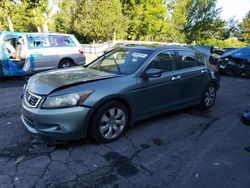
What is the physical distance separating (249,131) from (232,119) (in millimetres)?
671

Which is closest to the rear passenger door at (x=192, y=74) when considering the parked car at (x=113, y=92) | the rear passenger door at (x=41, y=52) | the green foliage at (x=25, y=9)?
the parked car at (x=113, y=92)

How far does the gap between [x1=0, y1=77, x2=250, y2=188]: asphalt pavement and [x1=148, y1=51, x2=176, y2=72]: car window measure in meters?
1.05

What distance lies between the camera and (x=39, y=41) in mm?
10102

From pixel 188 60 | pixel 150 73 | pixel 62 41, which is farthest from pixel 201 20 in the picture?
pixel 150 73

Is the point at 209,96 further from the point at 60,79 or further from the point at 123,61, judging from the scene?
the point at 60,79

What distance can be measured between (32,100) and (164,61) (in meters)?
2.48

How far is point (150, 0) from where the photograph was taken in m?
34.0

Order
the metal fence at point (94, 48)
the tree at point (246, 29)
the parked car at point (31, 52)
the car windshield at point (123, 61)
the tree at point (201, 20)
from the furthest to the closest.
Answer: the tree at point (246, 29), the tree at point (201, 20), the metal fence at point (94, 48), the parked car at point (31, 52), the car windshield at point (123, 61)

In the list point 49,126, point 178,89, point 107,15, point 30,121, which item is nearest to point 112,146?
point 49,126

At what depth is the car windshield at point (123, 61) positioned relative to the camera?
4852 millimetres

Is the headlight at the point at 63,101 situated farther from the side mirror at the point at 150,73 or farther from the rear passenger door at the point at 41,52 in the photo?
the rear passenger door at the point at 41,52

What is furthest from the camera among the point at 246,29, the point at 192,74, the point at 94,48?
the point at 246,29

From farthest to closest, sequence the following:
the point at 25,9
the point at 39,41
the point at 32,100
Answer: the point at 25,9, the point at 39,41, the point at 32,100

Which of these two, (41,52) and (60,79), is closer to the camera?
(60,79)
